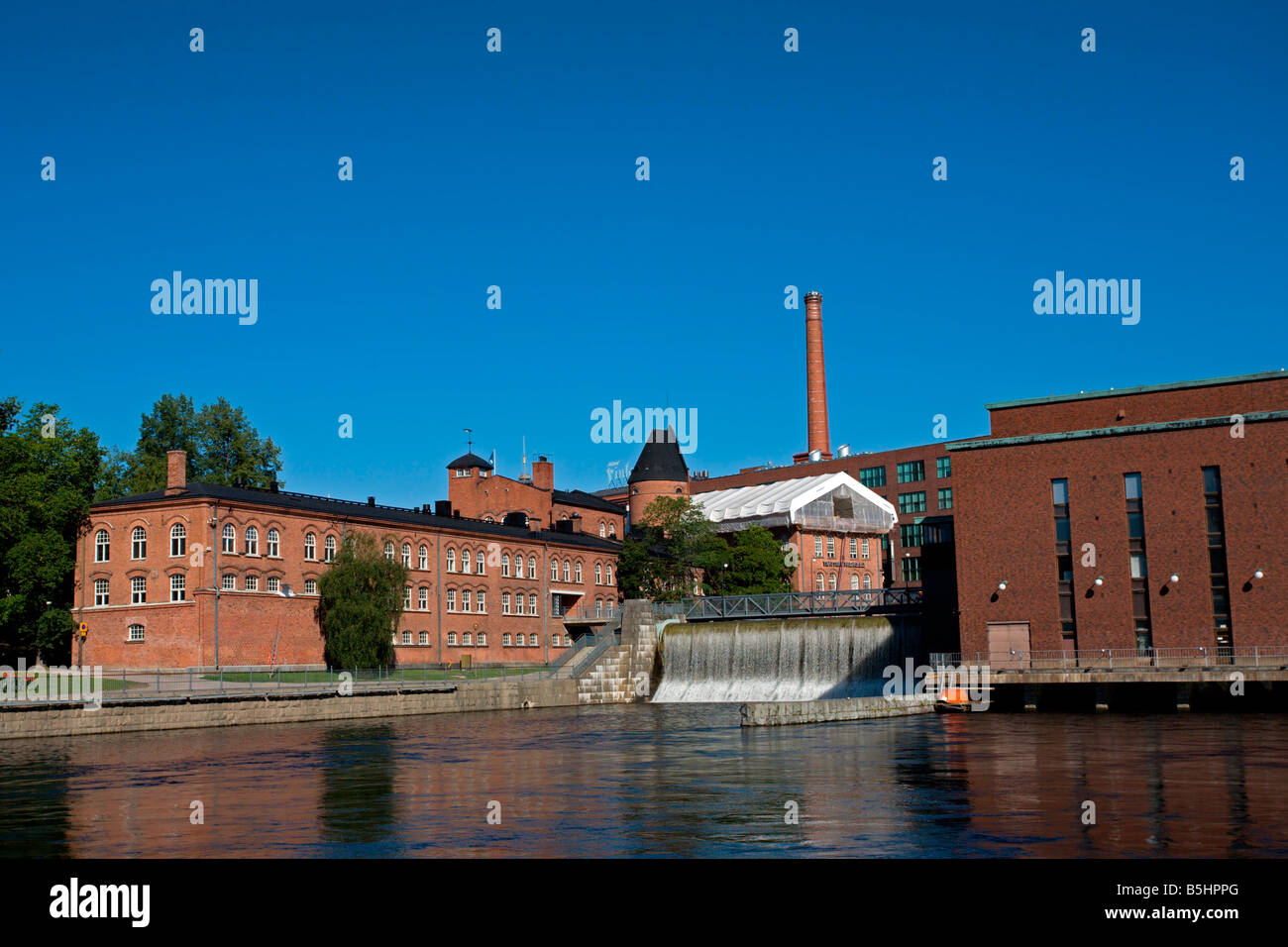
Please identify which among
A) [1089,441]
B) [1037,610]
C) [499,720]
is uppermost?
[1089,441]

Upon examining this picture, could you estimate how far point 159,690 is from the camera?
5116 cm

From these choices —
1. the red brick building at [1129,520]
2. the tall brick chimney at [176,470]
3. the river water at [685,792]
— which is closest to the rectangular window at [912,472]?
the red brick building at [1129,520]

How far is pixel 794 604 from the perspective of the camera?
277 ft

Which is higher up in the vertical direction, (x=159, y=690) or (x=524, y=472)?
(x=524, y=472)

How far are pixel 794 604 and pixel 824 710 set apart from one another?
130 ft

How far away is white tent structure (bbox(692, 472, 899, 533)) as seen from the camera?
340 ft

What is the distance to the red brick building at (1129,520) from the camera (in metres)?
46.0

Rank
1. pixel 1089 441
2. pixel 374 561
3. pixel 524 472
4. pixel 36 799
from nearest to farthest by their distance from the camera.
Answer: pixel 36 799 < pixel 1089 441 < pixel 374 561 < pixel 524 472

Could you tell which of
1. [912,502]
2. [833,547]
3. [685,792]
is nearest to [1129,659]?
[685,792]

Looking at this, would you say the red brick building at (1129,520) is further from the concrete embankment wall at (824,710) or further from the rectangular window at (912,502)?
the rectangular window at (912,502)

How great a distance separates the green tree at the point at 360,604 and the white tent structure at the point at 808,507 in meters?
39.2

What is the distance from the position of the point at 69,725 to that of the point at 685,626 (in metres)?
35.3
